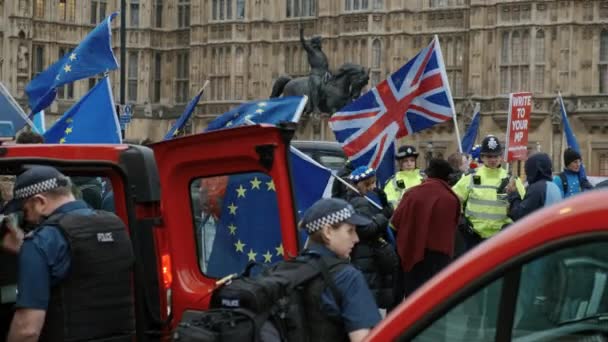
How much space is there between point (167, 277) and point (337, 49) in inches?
1307

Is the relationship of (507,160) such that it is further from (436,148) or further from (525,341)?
(436,148)

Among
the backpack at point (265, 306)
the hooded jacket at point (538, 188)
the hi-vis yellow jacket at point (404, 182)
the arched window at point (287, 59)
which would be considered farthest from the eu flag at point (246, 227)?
the arched window at point (287, 59)

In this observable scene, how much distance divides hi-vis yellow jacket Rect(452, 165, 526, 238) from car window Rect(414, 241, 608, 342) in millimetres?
7759

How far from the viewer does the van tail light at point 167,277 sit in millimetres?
6262

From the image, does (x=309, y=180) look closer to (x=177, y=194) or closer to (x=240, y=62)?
(x=177, y=194)

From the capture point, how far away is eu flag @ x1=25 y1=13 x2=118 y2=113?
1391 centimetres

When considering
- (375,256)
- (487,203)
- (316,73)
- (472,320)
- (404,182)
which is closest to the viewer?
(472,320)

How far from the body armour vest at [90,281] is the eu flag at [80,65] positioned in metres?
8.89

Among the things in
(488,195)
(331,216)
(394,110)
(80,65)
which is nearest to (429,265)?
(488,195)

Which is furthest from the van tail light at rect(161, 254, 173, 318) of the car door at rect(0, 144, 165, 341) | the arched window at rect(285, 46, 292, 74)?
the arched window at rect(285, 46, 292, 74)

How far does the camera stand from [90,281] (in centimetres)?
509

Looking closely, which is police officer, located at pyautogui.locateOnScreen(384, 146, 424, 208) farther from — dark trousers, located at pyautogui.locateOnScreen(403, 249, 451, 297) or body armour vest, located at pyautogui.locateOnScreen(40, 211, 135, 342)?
body armour vest, located at pyautogui.locateOnScreen(40, 211, 135, 342)

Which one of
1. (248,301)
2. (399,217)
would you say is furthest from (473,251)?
(399,217)

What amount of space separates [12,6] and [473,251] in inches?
1516
